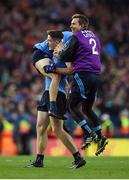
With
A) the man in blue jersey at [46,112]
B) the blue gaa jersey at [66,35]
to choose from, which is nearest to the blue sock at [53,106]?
the man in blue jersey at [46,112]

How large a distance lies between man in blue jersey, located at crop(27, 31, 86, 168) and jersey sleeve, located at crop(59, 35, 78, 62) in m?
0.16

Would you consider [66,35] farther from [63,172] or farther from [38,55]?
[63,172]

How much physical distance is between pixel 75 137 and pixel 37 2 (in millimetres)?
8042

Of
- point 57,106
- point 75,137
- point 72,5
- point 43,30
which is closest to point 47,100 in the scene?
point 57,106

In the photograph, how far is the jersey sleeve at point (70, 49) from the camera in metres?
11.9

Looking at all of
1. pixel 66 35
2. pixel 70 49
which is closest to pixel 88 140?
pixel 70 49

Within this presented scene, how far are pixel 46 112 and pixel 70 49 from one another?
40.3 inches

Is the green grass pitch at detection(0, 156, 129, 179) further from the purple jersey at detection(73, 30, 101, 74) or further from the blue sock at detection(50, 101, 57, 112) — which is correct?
the purple jersey at detection(73, 30, 101, 74)

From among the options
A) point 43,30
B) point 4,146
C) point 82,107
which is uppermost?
point 43,30

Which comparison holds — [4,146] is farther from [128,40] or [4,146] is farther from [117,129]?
[128,40]

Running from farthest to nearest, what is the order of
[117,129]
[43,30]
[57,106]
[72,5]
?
[72,5] < [43,30] < [117,129] < [57,106]

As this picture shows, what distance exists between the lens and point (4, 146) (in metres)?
20.8

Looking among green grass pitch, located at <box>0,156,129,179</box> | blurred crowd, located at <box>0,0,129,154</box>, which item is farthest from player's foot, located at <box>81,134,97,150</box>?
blurred crowd, located at <box>0,0,129,154</box>

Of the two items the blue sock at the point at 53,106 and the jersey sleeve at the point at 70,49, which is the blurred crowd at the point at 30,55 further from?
the blue sock at the point at 53,106
